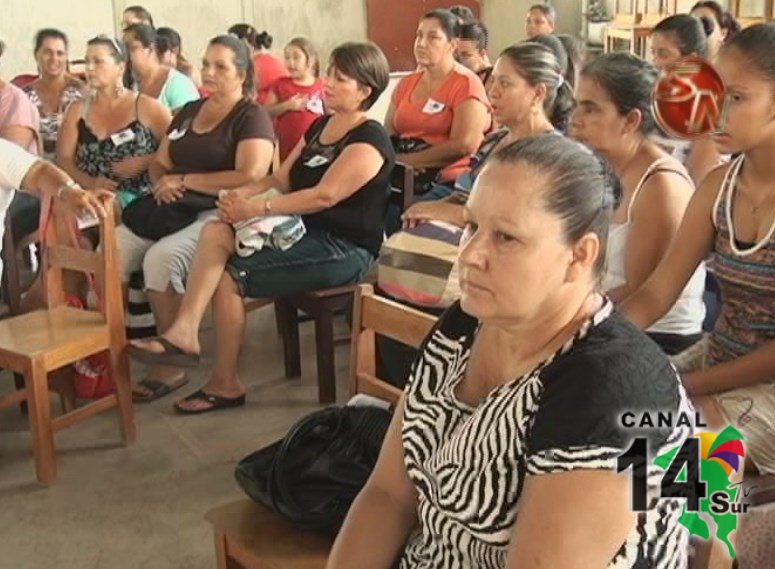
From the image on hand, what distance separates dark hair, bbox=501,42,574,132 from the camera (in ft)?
9.66

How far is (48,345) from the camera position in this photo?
2.75 m

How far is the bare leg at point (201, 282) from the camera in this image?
3.14m

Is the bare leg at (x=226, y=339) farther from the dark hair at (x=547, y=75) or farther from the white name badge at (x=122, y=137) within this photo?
the dark hair at (x=547, y=75)

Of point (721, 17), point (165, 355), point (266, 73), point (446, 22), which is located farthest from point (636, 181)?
point (266, 73)

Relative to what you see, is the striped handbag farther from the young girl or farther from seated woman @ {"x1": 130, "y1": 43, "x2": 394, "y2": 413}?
the young girl

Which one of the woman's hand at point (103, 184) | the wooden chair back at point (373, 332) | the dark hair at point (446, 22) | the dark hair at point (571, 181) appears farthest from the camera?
the dark hair at point (446, 22)

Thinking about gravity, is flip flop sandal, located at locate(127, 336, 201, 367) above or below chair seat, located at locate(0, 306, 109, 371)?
below

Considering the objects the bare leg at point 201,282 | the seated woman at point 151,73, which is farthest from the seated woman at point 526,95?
the seated woman at point 151,73

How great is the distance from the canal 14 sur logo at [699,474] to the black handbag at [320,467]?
59cm

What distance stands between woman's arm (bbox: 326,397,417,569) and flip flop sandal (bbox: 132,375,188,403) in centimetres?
205

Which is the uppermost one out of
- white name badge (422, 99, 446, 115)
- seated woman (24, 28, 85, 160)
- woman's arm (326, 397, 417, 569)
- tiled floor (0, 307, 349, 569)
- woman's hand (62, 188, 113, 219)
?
seated woman (24, 28, 85, 160)

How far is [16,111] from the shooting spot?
404 centimetres

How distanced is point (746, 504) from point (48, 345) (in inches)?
76.6

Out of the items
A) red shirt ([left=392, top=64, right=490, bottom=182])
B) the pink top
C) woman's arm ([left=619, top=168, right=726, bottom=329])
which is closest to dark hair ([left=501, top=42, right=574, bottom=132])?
red shirt ([left=392, top=64, right=490, bottom=182])
